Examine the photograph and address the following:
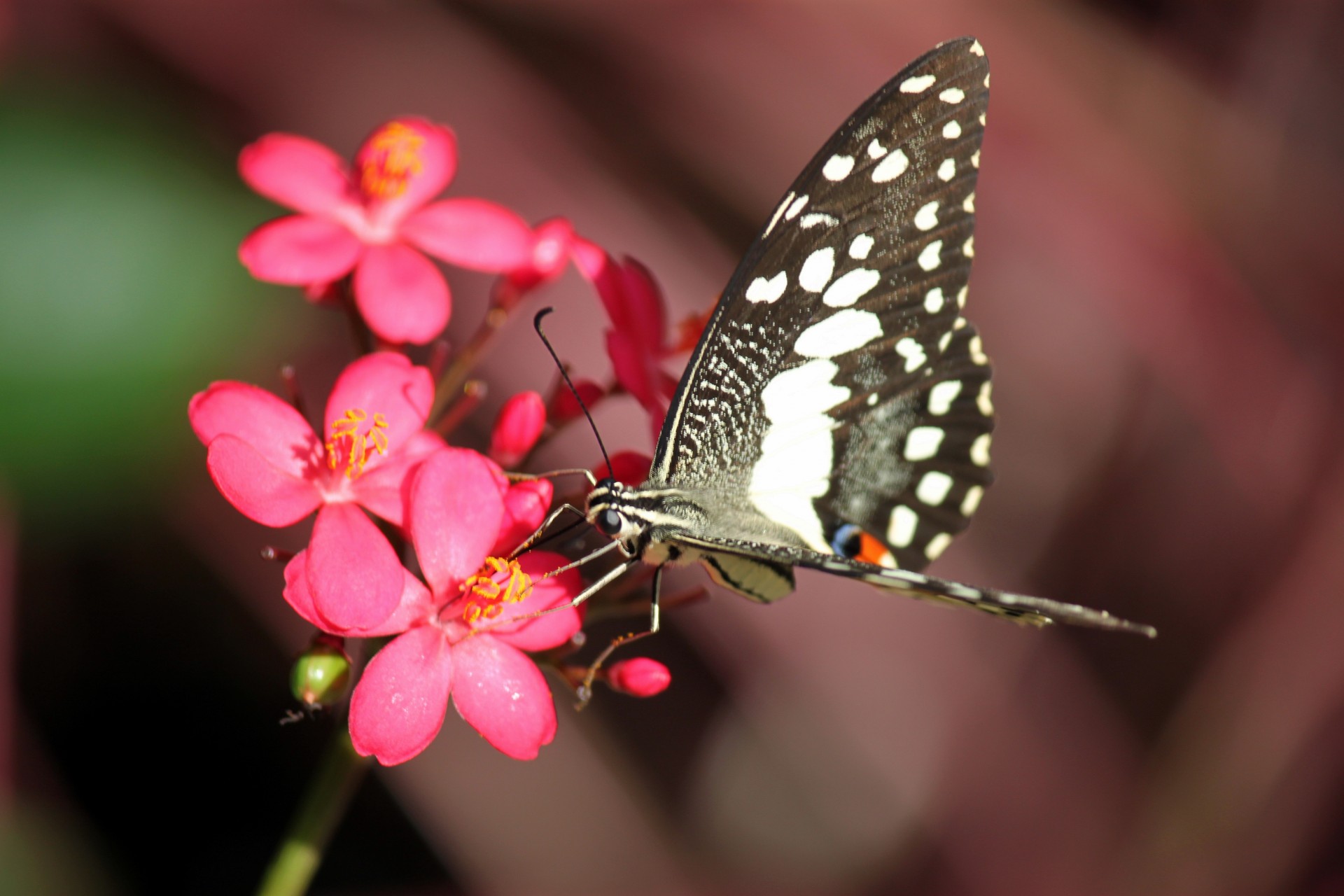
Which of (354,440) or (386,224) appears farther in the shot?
(386,224)

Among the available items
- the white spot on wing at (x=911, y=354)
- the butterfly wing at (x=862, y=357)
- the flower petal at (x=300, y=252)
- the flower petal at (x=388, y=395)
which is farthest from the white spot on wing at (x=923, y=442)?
the flower petal at (x=300, y=252)

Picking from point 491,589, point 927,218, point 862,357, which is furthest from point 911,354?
point 491,589

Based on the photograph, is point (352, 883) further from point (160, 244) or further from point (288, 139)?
point (288, 139)

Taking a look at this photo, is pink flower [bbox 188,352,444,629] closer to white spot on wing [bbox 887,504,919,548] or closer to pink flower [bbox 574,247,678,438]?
pink flower [bbox 574,247,678,438]

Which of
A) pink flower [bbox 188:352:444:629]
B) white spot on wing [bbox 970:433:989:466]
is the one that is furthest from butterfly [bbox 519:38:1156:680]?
pink flower [bbox 188:352:444:629]

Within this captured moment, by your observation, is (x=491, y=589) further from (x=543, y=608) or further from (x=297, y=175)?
(x=297, y=175)

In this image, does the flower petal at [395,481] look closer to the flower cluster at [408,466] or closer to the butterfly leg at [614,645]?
the flower cluster at [408,466]
